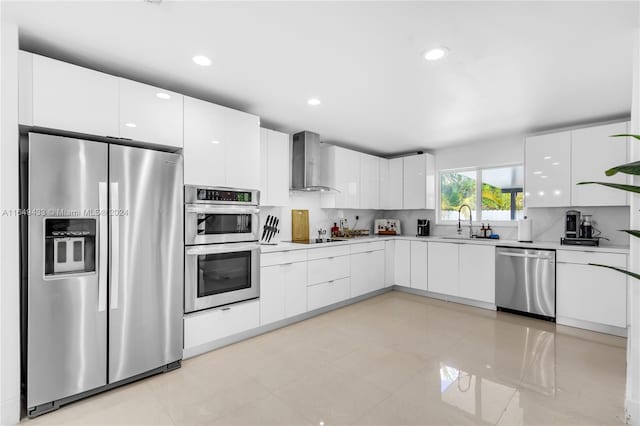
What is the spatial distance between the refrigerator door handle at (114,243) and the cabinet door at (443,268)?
159 inches

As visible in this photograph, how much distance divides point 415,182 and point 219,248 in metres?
3.63

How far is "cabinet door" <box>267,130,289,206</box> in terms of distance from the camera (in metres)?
3.75

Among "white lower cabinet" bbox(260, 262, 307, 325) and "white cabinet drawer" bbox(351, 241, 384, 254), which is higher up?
"white cabinet drawer" bbox(351, 241, 384, 254)

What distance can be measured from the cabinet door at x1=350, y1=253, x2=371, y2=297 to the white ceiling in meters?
2.07

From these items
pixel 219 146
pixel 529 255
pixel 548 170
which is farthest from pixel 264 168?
pixel 548 170

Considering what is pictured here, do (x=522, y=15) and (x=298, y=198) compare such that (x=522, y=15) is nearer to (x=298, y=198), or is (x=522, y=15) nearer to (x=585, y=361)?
(x=585, y=361)

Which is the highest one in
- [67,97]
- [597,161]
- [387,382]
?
[67,97]

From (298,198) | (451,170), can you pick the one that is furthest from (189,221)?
(451,170)

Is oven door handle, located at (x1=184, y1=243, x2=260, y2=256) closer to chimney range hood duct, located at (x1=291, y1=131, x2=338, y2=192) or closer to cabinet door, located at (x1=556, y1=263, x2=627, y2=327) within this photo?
chimney range hood duct, located at (x1=291, y1=131, x2=338, y2=192)

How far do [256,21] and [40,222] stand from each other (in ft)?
6.10

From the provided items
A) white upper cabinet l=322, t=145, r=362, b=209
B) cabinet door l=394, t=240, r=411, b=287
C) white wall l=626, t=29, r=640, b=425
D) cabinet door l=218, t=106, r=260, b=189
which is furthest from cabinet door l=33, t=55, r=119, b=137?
cabinet door l=394, t=240, r=411, b=287

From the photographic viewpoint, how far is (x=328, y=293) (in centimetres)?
395

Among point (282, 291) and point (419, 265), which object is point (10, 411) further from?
point (419, 265)

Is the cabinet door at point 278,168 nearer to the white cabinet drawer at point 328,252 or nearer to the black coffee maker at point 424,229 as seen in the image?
the white cabinet drawer at point 328,252
